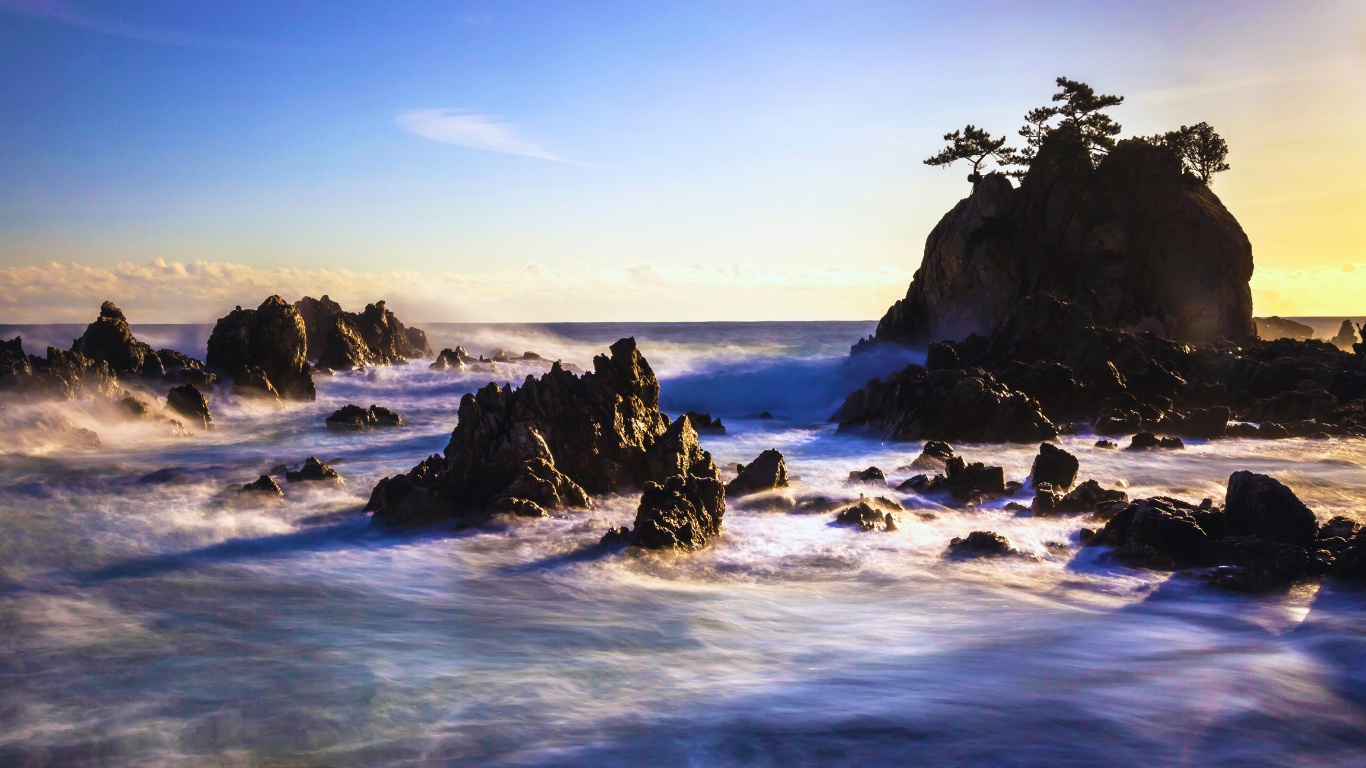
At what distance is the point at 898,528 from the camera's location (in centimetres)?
1357

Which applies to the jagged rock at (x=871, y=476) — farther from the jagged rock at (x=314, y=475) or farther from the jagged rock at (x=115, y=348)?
the jagged rock at (x=115, y=348)

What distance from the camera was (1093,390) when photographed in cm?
2670

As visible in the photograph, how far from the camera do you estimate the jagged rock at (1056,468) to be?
16031 millimetres

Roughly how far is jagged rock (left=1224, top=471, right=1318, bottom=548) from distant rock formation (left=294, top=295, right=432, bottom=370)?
129 ft

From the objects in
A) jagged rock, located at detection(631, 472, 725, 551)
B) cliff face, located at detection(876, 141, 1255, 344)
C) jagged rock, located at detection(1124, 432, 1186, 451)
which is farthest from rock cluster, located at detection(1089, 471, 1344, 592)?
cliff face, located at detection(876, 141, 1255, 344)

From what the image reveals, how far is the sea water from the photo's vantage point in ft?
22.0

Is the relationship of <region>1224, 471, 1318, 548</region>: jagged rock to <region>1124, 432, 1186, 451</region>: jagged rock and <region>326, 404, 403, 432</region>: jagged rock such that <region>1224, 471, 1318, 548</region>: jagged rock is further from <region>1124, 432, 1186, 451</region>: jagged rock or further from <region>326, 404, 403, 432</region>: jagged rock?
<region>326, 404, 403, 432</region>: jagged rock

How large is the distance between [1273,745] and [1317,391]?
23894 mm

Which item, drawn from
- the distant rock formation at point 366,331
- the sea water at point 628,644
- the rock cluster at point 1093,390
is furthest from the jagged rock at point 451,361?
the sea water at point 628,644

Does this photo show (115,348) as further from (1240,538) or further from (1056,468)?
(1240,538)

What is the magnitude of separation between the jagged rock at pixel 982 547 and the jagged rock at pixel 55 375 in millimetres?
23945

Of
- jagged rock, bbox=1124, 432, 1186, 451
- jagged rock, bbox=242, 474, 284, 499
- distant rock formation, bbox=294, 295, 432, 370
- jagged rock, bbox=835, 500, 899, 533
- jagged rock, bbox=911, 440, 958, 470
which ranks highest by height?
distant rock formation, bbox=294, 295, 432, 370

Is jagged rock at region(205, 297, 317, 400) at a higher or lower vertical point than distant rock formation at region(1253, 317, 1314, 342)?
lower

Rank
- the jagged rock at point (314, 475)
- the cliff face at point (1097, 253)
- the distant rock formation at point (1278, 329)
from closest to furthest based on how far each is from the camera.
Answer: the jagged rock at point (314, 475) → the cliff face at point (1097, 253) → the distant rock formation at point (1278, 329)
